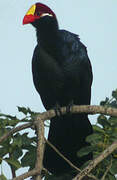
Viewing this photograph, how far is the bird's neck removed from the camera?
430cm

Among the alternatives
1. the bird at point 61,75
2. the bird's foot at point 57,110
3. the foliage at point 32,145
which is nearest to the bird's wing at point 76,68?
the bird at point 61,75

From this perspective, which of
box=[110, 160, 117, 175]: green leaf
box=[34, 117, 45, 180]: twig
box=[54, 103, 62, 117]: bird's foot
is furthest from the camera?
box=[54, 103, 62, 117]: bird's foot

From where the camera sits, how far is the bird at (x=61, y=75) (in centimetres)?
408

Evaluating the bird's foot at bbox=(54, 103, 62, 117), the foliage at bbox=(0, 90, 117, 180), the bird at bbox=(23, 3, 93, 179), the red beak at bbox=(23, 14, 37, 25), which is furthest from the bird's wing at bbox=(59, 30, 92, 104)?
the foliage at bbox=(0, 90, 117, 180)

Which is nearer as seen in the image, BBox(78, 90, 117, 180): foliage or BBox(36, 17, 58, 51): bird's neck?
BBox(78, 90, 117, 180): foliage

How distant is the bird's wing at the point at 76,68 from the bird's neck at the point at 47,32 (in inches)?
3.9

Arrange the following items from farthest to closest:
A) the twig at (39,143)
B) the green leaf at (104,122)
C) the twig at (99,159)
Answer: the green leaf at (104,122) < the twig at (39,143) < the twig at (99,159)

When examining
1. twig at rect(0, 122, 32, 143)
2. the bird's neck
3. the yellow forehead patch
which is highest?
the yellow forehead patch

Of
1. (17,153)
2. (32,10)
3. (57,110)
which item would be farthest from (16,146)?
(32,10)

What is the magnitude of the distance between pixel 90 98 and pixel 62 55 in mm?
773

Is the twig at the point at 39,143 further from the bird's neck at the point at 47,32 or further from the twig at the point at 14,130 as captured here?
the bird's neck at the point at 47,32

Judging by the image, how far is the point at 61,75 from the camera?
4078 mm

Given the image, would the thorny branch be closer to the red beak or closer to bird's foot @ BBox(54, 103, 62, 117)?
bird's foot @ BBox(54, 103, 62, 117)

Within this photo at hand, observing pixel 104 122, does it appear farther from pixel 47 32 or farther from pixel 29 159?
pixel 47 32
